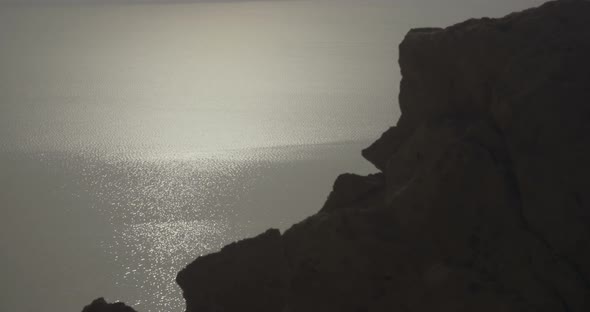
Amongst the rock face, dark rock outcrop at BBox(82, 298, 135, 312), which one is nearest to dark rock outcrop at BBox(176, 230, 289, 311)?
dark rock outcrop at BBox(82, 298, 135, 312)

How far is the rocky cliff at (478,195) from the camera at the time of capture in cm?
277

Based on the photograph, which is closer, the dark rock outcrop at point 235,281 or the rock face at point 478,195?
the rock face at point 478,195

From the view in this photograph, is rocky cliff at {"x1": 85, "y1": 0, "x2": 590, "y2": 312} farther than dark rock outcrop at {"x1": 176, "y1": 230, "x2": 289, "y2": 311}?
No

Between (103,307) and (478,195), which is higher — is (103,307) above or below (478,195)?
below

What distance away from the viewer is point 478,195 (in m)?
2.90

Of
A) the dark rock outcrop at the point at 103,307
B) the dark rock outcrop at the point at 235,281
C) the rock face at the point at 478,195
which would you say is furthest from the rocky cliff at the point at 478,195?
the dark rock outcrop at the point at 103,307

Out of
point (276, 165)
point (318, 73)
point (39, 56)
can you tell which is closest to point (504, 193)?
point (276, 165)

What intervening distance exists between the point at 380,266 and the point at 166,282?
3.82 metres

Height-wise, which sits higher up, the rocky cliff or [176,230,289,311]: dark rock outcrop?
the rocky cliff

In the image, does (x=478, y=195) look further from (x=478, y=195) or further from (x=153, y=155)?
(x=153, y=155)

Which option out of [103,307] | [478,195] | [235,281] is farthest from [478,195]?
[103,307]

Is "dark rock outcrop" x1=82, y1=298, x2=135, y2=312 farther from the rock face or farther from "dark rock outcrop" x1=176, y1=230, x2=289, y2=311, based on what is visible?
the rock face

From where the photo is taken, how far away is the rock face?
2.77 metres

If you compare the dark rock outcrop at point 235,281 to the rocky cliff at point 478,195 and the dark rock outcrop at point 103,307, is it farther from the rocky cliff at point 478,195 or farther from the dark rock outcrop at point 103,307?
the rocky cliff at point 478,195
